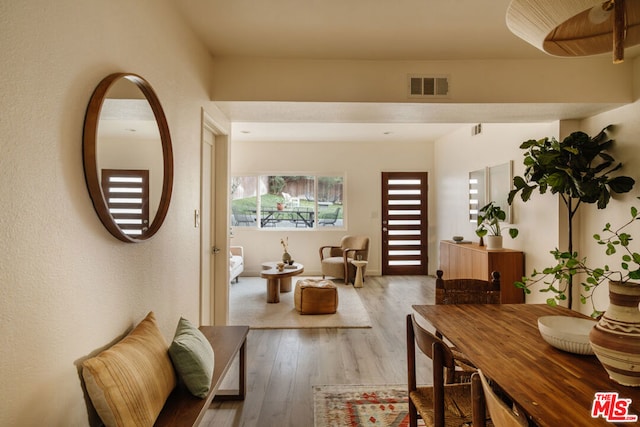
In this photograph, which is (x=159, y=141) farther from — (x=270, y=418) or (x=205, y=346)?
(x=270, y=418)

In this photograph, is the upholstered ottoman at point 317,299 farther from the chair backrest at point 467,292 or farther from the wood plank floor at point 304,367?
the chair backrest at point 467,292

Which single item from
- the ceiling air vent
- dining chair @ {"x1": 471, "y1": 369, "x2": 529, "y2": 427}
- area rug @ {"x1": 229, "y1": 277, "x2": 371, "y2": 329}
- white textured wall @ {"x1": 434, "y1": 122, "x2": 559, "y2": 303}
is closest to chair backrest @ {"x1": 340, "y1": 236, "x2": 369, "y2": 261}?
area rug @ {"x1": 229, "y1": 277, "x2": 371, "y2": 329}

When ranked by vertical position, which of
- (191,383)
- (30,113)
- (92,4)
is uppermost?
(92,4)

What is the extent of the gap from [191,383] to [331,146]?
5.98m

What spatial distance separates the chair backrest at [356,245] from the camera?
6316 mm

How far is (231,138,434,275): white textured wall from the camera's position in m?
7.03

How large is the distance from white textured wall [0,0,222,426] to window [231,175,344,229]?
5.31 meters

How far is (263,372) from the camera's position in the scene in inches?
111

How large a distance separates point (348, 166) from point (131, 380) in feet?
20.2

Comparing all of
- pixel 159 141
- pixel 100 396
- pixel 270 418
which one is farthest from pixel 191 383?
pixel 159 141

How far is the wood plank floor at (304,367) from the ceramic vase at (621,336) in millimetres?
1639

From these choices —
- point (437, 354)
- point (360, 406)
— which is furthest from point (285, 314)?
point (437, 354)

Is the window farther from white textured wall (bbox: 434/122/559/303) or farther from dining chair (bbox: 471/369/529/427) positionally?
dining chair (bbox: 471/369/529/427)

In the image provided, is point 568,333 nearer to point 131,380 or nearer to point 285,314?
point 131,380
